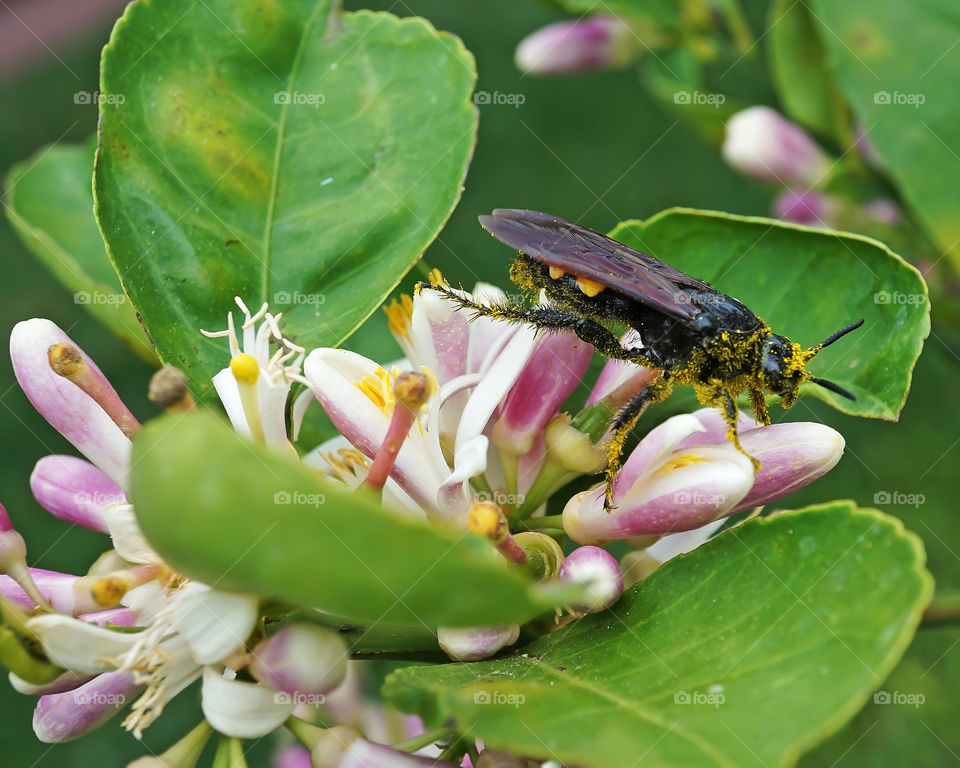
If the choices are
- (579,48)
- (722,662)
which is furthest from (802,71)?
(722,662)

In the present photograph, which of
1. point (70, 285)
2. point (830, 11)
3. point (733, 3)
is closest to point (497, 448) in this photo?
point (70, 285)

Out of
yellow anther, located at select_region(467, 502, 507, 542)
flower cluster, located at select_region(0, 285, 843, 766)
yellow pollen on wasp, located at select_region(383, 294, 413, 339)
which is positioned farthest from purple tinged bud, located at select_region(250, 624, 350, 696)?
yellow pollen on wasp, located at select_region(383, 294, 413, 339)

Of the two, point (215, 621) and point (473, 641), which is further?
point (473, 641)

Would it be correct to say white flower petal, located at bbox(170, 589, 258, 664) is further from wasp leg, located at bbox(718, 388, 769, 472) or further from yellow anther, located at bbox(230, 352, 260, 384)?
wasp leg, located at bbox(718, 388, 769, 472)

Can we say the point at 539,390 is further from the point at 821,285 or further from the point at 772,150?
the point at 772,150

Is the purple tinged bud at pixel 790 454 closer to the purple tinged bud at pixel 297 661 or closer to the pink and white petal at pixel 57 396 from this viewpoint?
the purple tinged bud at pixel 297 661
